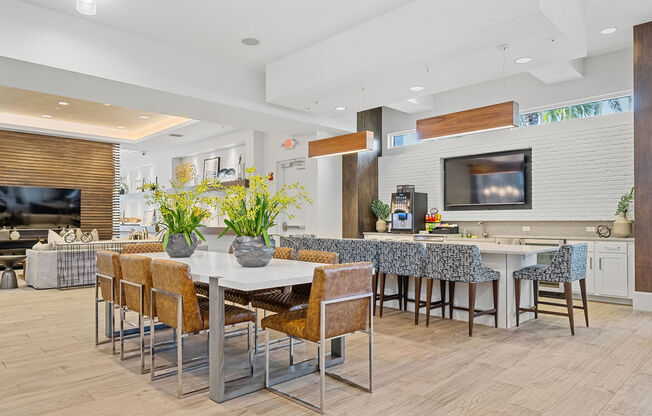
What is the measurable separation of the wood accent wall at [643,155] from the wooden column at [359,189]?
153 inches

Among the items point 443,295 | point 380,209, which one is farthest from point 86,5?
point 380,209

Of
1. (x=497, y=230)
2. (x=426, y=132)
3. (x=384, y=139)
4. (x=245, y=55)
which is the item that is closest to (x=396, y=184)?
(x=384, y=139)

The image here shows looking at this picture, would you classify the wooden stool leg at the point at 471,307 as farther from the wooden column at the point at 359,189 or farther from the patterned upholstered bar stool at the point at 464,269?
the wooden column at the point at 359,189

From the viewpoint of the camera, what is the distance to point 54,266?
7.01 m

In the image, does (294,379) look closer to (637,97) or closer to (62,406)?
(62,406)

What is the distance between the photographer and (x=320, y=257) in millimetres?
3604

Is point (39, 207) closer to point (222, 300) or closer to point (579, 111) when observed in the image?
point (222, 300)

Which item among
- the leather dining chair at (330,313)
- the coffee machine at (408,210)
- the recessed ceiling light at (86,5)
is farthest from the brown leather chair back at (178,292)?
the coffee machine at (408,210)

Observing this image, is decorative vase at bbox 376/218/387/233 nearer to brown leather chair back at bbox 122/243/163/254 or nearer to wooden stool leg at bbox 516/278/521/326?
wooden stool leg at bbox 516/278/521/326

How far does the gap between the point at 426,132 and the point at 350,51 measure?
1273mm

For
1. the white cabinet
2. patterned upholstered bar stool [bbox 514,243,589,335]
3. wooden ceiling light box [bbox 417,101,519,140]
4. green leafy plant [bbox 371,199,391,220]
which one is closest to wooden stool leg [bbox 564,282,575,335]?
patterned upholstered bar stool [bbox 514,243,589,335]

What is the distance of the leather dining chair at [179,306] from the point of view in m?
2.76

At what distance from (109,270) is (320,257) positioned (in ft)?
5.80

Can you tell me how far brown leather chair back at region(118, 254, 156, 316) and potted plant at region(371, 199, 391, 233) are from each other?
5.31 m
